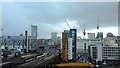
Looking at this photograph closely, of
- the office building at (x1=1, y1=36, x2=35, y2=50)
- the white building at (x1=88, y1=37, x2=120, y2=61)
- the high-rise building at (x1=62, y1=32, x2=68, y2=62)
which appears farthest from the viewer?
the office building at (x1=1, y1=36, x2=35, y2=50)

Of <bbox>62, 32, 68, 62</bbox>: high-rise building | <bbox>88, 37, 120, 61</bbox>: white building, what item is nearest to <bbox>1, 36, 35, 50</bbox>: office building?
<bbox>62, 32, 68, 62</bbox>: high-rise building

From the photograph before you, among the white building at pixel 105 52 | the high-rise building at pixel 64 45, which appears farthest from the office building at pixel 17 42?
the white building at pixel 105 52

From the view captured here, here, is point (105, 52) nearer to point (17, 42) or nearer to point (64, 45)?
point (64, 45)

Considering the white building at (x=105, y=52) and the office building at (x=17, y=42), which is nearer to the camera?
the white building at (x=105, y=52)

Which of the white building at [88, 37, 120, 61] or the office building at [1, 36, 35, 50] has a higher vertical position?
the office building at [1, 36, 35, 50]

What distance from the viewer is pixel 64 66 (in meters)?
20.8

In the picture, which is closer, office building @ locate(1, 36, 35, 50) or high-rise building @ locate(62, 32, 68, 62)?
high-rise building @ locate(62, 32, 68, 62)

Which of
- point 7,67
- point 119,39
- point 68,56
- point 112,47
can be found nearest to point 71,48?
point 68,56

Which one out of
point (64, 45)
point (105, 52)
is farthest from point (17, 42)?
point (105, 52)

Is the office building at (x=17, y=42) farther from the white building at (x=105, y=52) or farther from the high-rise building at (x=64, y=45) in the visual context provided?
the white building at (x=105, y=52)

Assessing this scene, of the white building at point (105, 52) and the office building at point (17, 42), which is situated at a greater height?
the office building at point (17, 42)

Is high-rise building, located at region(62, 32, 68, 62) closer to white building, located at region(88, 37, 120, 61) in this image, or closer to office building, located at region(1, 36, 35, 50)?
white building, located at region(88, 37, 120, 61)

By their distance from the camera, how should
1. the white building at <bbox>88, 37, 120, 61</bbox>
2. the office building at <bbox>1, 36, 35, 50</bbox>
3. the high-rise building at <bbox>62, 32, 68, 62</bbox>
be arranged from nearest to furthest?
the high-rise building at <bbox>62, 32, 68, 62</bbox>
the white building at <bbox>88, 37, 120, 61</bbox>
the office building at <bbox>1, 36, 35, 50</bbox>

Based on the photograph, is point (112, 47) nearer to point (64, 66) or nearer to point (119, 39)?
point (119, 39)
